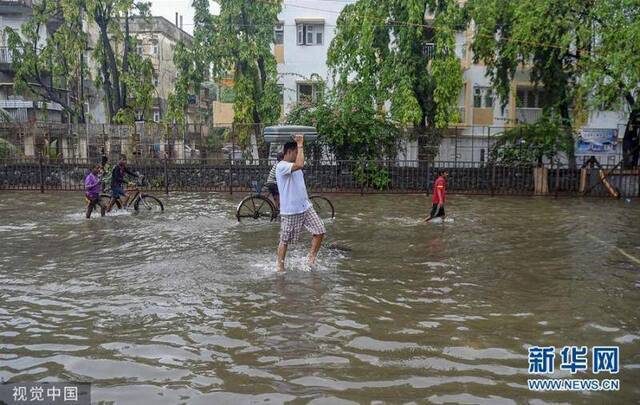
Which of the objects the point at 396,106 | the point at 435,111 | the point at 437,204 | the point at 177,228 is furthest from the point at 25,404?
the point at 435,111

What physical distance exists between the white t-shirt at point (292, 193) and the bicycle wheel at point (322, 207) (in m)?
5.96

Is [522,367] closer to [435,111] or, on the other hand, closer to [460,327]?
[460,327]

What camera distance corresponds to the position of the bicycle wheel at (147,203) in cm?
1453

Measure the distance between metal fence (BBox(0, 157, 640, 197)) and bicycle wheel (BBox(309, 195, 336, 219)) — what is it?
593cm

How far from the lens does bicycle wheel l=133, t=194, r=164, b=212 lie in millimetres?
14531

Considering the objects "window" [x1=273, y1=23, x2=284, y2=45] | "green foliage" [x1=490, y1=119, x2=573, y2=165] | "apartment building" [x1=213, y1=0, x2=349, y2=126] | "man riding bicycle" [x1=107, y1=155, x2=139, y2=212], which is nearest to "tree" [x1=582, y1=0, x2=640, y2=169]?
"green foliage" [x1=490, y1=119, x2=573, y2=165]

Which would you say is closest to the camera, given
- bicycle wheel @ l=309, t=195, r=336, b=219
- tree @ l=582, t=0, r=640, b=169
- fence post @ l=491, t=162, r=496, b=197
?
bicycle wheel @ l=309, t=195, r=336, b=219

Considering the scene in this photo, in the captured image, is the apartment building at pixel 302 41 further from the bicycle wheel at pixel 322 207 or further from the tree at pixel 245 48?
the bicycle wheel at pixel 322 207

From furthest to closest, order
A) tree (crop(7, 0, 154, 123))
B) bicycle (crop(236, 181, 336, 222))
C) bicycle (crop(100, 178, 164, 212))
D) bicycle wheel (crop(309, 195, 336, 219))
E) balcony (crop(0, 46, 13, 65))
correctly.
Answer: balcony (crop(0, 46, 13, 65)), tree (crop(7, 0, 154, 123)), bicycle (crop(100, 178, 164, 212)), bicycle wheel (crop(309, 195, 336, 219)), bicycle (crop(236, 181, 336, 222))

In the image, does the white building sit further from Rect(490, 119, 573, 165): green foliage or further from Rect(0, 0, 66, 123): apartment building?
Rect(0, 0, 66, 123): apartment building

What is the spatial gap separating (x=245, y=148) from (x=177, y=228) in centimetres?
1229

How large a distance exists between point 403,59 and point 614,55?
26.3ft

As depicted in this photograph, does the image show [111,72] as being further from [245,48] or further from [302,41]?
[302,41]

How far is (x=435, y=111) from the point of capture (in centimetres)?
2330
